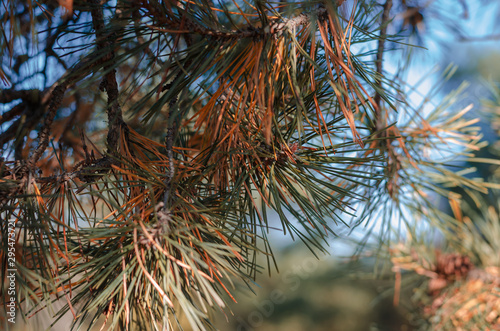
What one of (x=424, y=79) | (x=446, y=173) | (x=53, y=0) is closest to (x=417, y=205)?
(x=446, y=173)

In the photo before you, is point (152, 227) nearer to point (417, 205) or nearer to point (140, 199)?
point (140, 199)

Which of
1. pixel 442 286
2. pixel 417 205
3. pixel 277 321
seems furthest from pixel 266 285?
pixel 417 205

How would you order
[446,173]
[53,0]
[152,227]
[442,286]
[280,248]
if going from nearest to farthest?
[152,227] < [53,0] < [446,173] < [442,286] < [280,248]

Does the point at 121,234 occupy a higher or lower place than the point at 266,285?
higher

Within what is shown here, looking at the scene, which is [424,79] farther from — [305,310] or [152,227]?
[305,310]

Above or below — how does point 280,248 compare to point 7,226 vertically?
below

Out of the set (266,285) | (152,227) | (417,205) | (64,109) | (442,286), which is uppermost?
(64,109)

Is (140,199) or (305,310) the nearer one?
(140,199)

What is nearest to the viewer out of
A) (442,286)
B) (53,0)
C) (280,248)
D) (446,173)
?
(53,0)

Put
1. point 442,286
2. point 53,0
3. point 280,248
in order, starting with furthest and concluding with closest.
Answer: point 280,248 → point 442,286 → point 53,0
